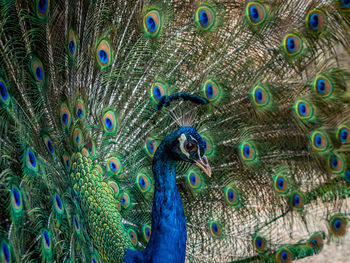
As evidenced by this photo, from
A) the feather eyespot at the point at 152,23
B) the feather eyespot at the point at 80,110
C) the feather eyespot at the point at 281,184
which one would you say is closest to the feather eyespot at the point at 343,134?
the feather eyespot at the point at 281,184

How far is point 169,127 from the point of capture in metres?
2.10

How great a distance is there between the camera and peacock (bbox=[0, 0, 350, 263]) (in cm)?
146

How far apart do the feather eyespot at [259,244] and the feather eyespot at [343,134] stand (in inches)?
26.2

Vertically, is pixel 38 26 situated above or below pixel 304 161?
above

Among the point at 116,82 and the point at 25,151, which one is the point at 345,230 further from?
the point at 25,151

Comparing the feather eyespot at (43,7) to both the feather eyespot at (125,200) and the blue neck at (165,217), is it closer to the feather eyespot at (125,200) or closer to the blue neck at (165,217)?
the blue neck at (165,217)

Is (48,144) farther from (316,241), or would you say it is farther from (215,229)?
(316,241)

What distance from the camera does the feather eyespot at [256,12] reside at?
74.7 inches

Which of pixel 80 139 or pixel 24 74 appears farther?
pixel 80 139

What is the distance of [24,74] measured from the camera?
146 cm

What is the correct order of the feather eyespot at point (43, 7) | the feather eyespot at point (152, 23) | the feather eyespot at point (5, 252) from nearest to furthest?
the feather eyespot at point (5, 252) < the feather eyespot at point (43, 7) < the feather eyespot at point (152, 23)

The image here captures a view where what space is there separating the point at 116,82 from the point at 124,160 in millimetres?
378

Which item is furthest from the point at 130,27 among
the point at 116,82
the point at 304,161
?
the point at 304,161

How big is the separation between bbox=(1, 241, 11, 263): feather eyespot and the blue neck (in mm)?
506
